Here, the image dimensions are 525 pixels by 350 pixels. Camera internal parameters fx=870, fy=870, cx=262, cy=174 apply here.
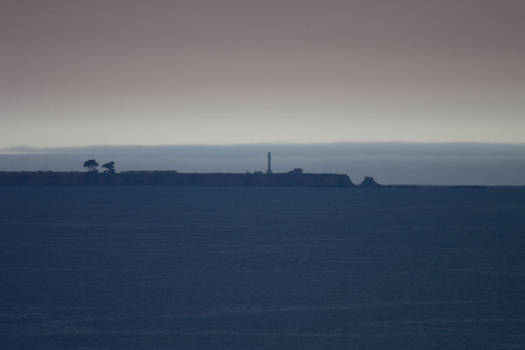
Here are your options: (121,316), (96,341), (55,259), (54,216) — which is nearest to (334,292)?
A: (121,316)

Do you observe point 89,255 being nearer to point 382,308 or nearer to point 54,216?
point 382,308

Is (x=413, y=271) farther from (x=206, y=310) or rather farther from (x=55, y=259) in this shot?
(x=55, y=259)

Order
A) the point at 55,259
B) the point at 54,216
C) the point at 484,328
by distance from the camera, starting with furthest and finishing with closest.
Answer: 1. the point at 54,216
2. the point at 55,259
3. the point at 484,328

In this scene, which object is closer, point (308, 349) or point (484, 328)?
point (308, 349)

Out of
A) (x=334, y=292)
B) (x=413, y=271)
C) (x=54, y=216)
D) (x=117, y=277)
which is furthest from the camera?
(x=54, y=216)

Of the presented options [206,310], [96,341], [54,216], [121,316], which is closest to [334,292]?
[206,310]

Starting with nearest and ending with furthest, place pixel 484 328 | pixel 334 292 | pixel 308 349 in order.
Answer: pixel 308 349
pixel 484 328
pixel 334 292
